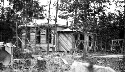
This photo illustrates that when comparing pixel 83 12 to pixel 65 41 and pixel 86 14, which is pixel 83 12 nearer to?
pixel 86 14

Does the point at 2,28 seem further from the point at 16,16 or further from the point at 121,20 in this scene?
the point at 121,20

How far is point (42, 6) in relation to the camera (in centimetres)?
2144

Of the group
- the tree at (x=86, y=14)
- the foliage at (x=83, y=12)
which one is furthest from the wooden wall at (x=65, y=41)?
the foliage at (x=83, y=12)

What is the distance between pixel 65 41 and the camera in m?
26.5

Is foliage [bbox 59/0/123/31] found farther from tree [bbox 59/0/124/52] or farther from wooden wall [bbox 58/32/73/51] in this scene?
wooden wall [bbox 58/32/73/51]

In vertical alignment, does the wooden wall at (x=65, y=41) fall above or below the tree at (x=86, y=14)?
below

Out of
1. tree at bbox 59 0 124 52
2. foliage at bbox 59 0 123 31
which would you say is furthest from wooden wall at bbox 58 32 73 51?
foliage at bbox 59 0 123 31

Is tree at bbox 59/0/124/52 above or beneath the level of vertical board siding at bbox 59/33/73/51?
above

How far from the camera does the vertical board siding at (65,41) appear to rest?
86.6ft

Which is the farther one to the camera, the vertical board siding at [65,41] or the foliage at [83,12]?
the vertical board siding at [65,41]

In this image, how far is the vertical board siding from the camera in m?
26.4

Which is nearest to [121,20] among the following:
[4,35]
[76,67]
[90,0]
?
[90,0]

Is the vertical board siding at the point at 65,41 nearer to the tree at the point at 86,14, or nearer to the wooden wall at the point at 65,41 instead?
the wooden wall at the point at 65,41

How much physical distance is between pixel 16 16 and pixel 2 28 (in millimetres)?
2159
